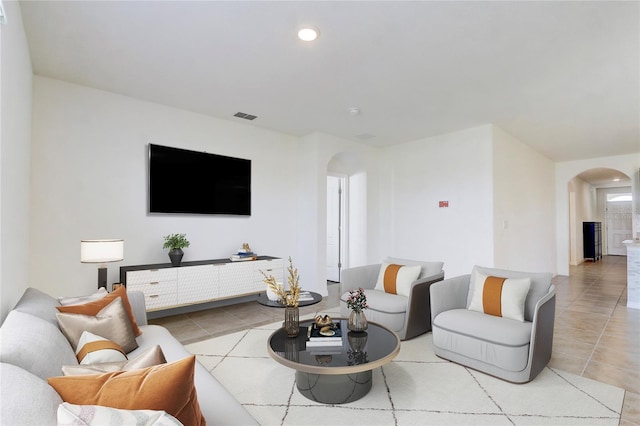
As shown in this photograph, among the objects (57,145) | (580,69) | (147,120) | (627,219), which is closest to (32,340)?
(57,145)

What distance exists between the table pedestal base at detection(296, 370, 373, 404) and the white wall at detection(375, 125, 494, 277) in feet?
11.5

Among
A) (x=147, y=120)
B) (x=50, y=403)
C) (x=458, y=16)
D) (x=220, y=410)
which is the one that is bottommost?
(x=220, y=410)

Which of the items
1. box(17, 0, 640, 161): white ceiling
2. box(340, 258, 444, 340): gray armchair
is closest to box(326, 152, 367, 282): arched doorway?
box(17, 0, 640, 161): white ceiling

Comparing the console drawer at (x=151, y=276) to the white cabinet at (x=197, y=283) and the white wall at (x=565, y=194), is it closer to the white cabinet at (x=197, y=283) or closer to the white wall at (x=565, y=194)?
the white cabinet at (x=197, y=283)

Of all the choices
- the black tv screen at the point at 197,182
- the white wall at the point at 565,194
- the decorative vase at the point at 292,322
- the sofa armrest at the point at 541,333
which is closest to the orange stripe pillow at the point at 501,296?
the sofa armrest at the point at 541,333

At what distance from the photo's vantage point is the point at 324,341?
2332 mm

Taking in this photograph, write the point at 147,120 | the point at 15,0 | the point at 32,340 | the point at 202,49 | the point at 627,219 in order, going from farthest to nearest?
the point at 627,219 < the point at 147,120 < the point at 202,49 < the point at 15,0 < the point at 32,340

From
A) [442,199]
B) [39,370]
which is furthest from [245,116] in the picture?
[39,370]

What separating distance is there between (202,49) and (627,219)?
14.6 meters

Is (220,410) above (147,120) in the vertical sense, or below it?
below

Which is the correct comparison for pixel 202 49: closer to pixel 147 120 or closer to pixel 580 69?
pixel 147 120

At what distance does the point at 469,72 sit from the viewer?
3268mm

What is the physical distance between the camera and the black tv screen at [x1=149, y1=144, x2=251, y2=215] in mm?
4148

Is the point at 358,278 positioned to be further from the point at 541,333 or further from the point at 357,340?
the point at 541,333
